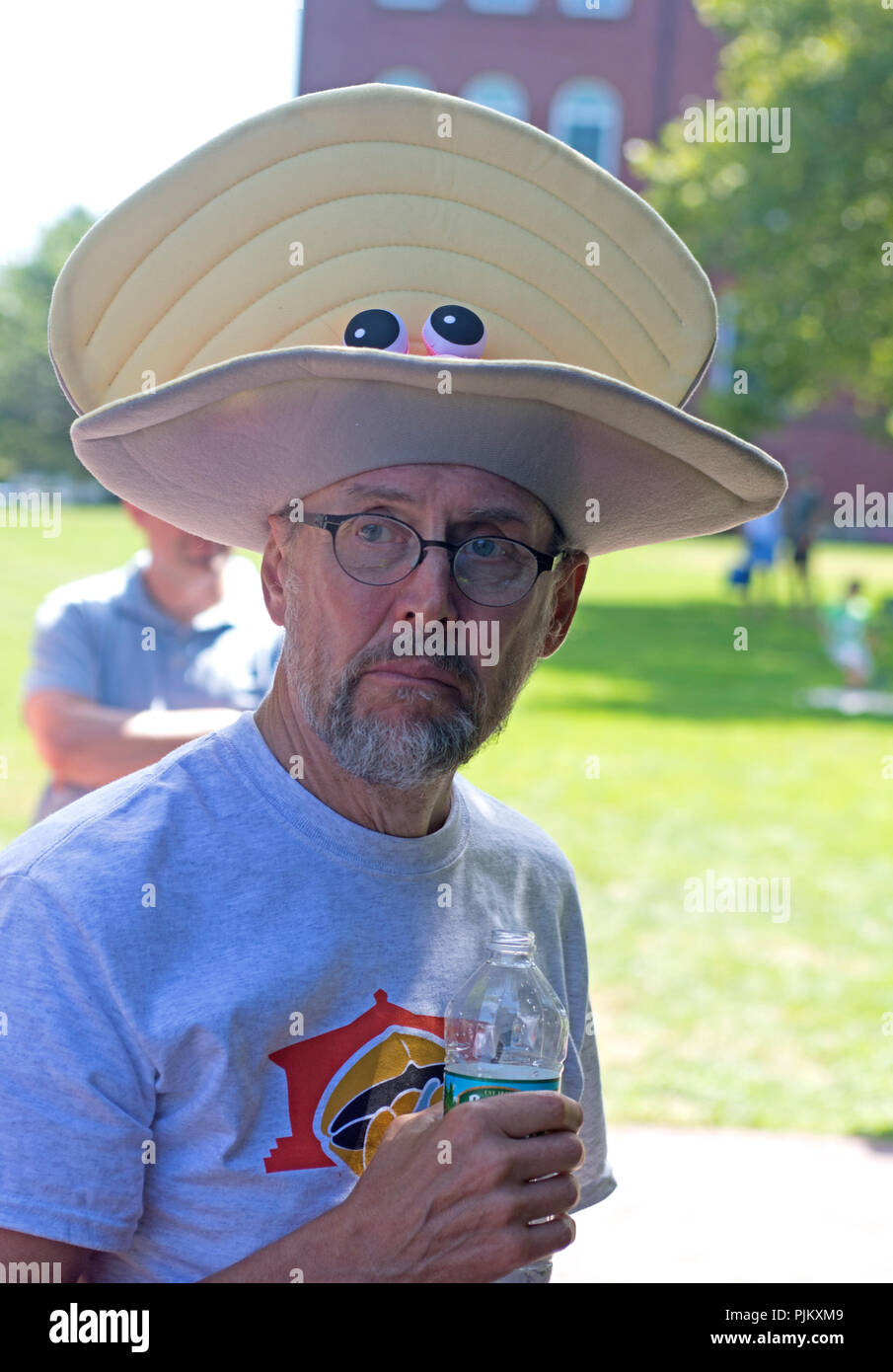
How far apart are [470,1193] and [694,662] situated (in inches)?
695

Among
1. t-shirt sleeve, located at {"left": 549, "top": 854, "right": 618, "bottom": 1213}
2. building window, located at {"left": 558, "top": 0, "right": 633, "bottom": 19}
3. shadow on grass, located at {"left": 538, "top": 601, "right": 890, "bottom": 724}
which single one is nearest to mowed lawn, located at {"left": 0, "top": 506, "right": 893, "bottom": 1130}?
shadow on grass, located at {"left": 538, "top": 601, "right": 890, "bottom": 724}

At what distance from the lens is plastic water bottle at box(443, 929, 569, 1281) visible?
2.00m

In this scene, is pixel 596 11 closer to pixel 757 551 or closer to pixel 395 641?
pixel 757 551

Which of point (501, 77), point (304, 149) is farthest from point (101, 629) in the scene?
point (501, 77)

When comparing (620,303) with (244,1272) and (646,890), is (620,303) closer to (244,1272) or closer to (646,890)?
(244,1272)

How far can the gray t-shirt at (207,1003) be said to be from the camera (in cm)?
177

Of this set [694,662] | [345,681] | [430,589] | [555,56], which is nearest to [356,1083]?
[345,681]

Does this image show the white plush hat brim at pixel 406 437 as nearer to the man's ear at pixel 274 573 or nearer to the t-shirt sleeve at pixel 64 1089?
the man's ear at pixel 274 573

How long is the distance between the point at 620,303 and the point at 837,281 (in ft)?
68.5

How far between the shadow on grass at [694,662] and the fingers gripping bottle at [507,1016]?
13.4 meters

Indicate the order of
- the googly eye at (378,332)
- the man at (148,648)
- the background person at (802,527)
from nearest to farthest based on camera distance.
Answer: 1. the googly eye at (378,332)
2. the man at (148,648)
3. the background person at (802,527)

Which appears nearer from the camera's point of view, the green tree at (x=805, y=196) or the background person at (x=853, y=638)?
the background person at (x=853, y=638)

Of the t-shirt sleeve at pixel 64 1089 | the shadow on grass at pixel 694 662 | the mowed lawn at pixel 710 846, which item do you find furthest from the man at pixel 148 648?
the shadow on grass at pixel 694 662

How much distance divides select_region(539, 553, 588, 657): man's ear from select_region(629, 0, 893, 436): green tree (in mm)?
18141
